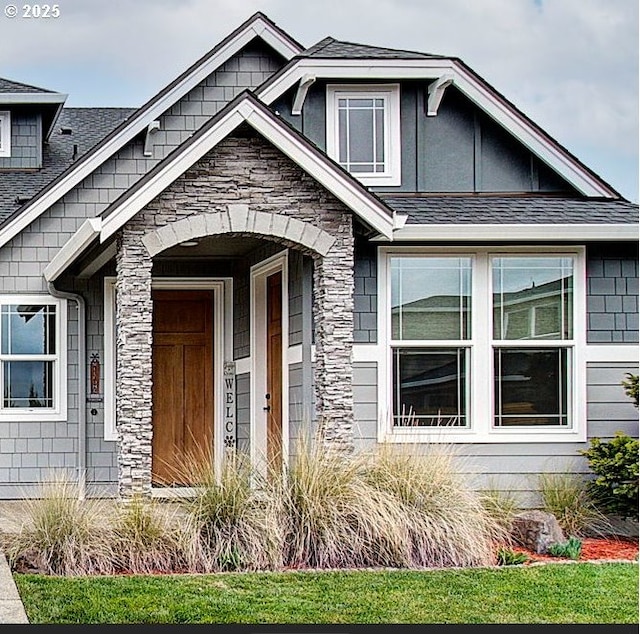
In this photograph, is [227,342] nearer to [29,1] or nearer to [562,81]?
[562,81]

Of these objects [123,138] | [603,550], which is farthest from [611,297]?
[123,138]

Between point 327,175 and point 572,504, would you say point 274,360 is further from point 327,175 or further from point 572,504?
point 572,504

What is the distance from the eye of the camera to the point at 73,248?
8055mm

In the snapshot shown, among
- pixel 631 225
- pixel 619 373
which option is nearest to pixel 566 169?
pixel 631 225

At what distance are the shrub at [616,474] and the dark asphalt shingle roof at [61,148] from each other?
4.31 metres

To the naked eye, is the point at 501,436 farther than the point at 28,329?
No

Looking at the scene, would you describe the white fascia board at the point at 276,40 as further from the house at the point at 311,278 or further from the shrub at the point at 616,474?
the shrub at the point at 616,474

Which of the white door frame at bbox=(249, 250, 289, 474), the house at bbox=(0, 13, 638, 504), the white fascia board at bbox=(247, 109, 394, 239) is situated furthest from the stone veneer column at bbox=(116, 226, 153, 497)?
the white door frame at bbox=(249, 250, 289, 474)

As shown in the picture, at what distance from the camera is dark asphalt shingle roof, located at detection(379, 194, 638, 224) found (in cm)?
812

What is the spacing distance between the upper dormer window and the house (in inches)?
0.6

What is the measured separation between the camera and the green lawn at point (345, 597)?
572cm

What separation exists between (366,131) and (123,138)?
1.90 m

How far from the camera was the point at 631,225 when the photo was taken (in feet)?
26.4
